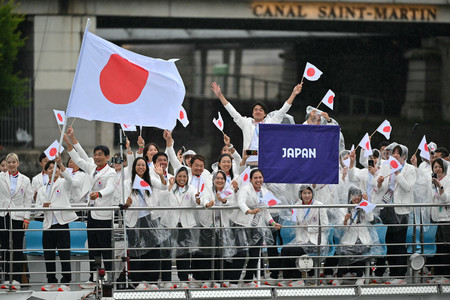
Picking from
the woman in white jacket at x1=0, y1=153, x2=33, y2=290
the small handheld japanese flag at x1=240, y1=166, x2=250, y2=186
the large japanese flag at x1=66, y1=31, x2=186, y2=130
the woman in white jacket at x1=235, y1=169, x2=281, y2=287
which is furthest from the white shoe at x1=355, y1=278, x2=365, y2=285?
the woman in white jacket at x1=0, y1=153, x2=33, y2=290

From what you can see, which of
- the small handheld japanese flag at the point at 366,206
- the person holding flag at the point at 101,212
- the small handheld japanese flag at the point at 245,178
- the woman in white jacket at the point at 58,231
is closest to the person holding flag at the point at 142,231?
the person holding flag at the point at 101,212

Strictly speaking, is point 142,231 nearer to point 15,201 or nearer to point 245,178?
point 245,178

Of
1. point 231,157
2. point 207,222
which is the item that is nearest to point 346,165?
point 231,157

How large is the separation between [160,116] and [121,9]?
42.6ft

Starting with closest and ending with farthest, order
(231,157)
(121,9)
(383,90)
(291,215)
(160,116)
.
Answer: (160,116) < (291,215) < (231,157) < (121,9) < (383,90)

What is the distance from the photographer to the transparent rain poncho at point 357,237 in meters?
10.9

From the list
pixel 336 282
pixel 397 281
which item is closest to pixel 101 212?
pixel 336 282

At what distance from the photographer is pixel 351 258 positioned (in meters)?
11.0

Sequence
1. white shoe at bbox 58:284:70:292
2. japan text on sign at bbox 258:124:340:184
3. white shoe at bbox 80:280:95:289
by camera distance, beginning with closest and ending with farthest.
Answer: white shoe at bbox 58:284:70:292 → white shoe at bbox 80:280:95:289 → japan text on sign at bbox 258:124:340:184

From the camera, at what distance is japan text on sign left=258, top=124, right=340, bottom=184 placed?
11.0 meters

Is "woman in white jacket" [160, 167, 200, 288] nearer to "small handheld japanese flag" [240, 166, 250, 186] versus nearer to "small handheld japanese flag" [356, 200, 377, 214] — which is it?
"small handheld japanese flag" [240, 166, 250, 186]

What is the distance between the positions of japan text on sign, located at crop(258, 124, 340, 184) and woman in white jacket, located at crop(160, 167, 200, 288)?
1.05 m

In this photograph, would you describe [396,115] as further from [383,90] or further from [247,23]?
[247,23]

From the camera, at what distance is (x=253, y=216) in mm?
10664
